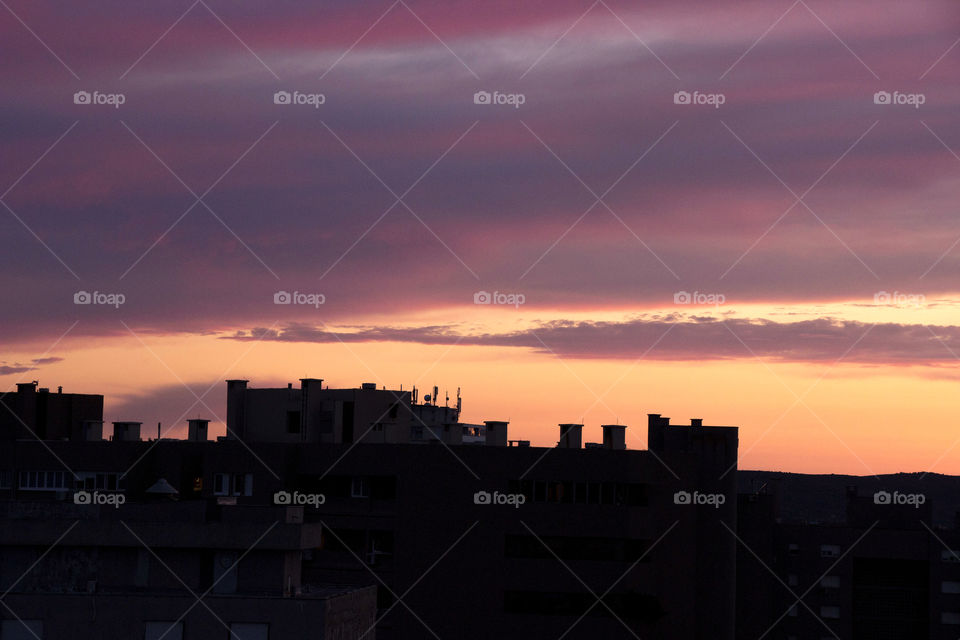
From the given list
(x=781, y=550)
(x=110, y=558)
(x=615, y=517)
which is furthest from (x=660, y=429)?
(x=110, y=558)

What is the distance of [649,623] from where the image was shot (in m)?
74.9

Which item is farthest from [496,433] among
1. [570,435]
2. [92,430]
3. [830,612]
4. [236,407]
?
[830,612]

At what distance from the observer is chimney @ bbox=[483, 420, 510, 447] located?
86.9m

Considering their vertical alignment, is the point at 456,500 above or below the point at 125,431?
below

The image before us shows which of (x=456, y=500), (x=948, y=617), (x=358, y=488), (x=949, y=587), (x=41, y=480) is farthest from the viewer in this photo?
(x=948, y=617)

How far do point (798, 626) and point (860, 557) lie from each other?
7862 millimetres

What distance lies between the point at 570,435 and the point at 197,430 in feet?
76.2

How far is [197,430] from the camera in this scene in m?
88.0

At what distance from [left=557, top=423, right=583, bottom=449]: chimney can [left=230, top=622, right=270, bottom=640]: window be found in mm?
48117

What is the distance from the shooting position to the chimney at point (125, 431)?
89.7 m

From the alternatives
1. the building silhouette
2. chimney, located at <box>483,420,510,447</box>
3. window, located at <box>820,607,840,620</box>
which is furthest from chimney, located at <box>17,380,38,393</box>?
window, located at <box>820,607,840,620</box>

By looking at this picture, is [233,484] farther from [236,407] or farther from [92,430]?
[92,430]

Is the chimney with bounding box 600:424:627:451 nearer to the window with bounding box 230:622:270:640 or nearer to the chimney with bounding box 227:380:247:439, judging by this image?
the chimney with bounding box 227:380:247:439

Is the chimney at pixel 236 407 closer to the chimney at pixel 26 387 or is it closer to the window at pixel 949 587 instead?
the chimney at pixel 26 387
